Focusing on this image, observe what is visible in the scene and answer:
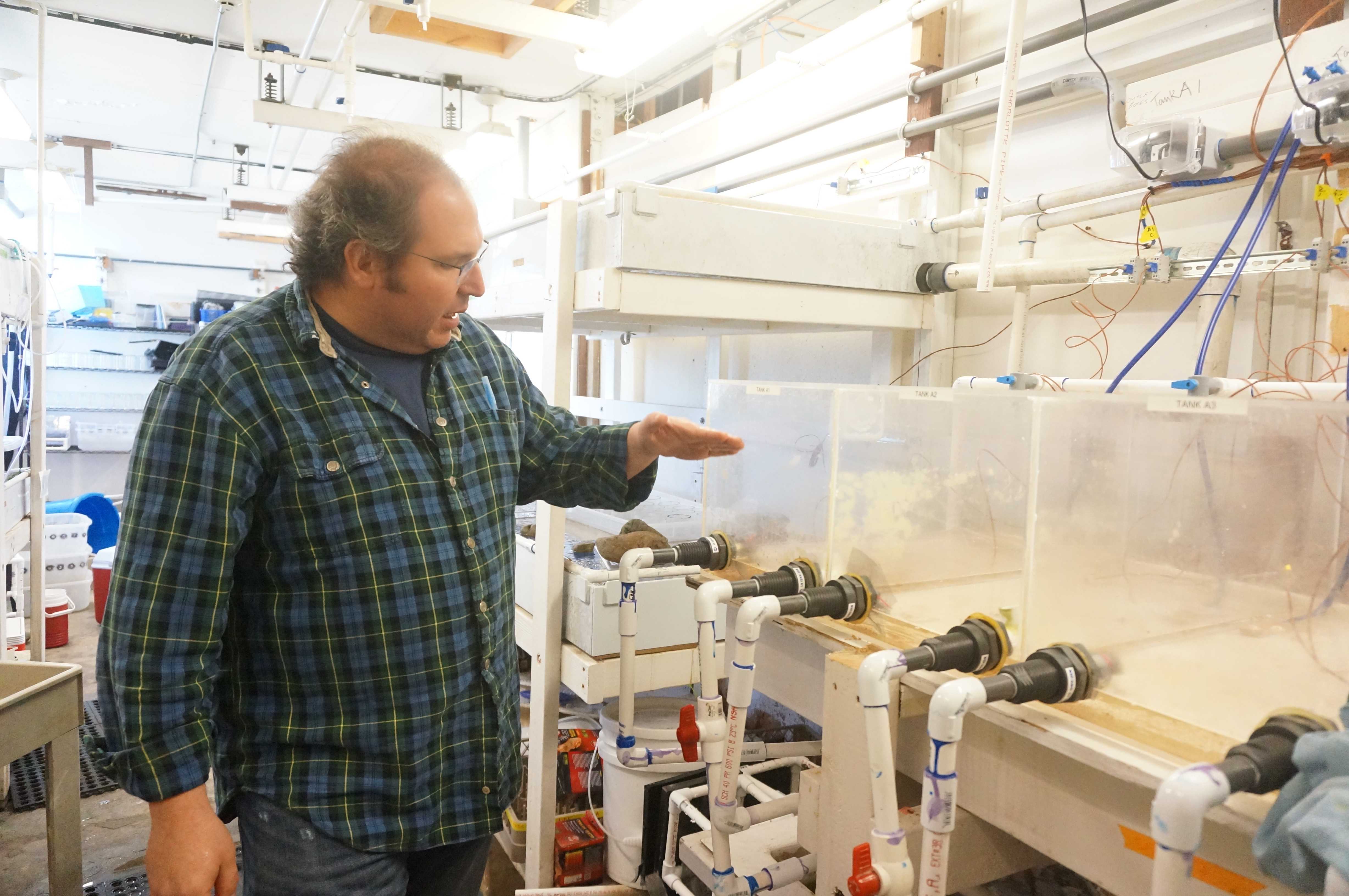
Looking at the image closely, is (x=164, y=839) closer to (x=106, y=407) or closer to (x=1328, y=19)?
(x=1328, y=19)

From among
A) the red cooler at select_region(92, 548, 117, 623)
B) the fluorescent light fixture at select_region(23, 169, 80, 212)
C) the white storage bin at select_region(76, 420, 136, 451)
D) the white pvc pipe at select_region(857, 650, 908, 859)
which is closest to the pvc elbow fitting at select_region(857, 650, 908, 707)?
the white pvc pipe at select_region(857, 650, 908, 859)

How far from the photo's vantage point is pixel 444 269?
1179mm

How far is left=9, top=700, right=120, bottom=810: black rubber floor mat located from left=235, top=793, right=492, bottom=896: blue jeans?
2.22 meters

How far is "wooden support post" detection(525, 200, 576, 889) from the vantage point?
1.87 m

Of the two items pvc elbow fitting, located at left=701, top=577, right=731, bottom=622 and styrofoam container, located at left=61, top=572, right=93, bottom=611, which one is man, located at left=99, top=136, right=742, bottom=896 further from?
styrofoam container, located at left=61, top=572, right=93, bottom=611

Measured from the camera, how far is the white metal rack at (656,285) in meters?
1.74

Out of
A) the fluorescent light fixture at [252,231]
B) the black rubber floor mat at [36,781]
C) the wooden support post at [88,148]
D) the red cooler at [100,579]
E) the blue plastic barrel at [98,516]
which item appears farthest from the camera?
the fluorescent light fixture at [252,231]

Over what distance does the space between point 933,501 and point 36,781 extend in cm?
343

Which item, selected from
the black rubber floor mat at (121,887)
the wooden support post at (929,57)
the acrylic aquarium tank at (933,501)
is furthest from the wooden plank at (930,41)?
the black rubber floor mat at (121,887)

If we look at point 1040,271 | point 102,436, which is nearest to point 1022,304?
point 1040,271

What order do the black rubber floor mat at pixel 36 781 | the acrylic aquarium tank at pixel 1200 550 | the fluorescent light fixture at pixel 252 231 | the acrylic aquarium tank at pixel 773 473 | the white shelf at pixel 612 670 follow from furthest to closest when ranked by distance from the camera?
1. the fluorescent light fixture at pixel 252 231
2. the black rubber floor mat at pixel 36 781
3. the white shelf at pixel 612 670
4. the acrylic aquarium tank at pixel 773 473
5. the acrylic aquarium tank at pixel 1200 550

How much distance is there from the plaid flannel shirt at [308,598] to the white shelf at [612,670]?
2.17 ft

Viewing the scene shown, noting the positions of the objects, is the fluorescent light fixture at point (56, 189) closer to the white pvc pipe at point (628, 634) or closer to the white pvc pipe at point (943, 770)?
the white pvc pipe at point (628, 634)

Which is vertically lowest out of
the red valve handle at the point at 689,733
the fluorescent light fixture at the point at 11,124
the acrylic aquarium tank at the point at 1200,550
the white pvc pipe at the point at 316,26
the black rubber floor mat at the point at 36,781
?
the black rubber floor mat at the point at 36,781
